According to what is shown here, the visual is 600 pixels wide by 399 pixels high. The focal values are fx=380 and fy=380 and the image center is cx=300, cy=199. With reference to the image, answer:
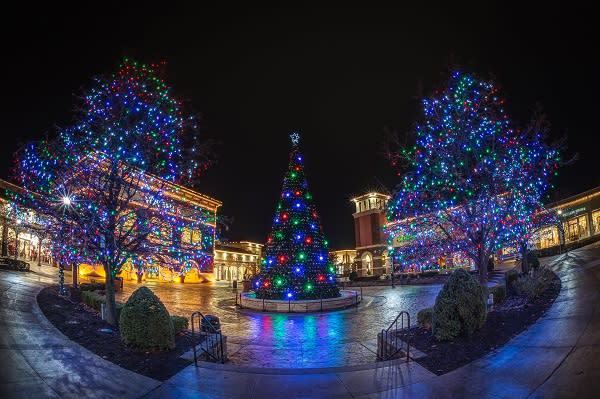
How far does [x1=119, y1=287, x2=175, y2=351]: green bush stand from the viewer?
8.45 metres

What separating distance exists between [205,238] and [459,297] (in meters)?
8.61

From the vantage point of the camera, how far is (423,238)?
14.3 metres

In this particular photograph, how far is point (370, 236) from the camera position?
2970 inches

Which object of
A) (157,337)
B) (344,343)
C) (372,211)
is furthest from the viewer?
(372,211)

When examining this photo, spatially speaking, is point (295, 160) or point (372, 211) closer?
point (295, 160)

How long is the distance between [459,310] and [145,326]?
7143mm

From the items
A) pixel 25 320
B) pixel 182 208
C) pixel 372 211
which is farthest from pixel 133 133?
pixel 372 211

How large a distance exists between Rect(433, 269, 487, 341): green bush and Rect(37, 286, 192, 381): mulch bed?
5.73 m

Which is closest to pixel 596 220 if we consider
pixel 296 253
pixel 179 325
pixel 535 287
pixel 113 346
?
pixel 296 253

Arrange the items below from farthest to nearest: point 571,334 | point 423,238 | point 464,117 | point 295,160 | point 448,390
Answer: point 295,160 < point 423,238 < point 464,117 < point 571,334 < point 448,390

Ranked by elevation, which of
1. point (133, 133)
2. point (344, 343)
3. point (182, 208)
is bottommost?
point (344, 343)

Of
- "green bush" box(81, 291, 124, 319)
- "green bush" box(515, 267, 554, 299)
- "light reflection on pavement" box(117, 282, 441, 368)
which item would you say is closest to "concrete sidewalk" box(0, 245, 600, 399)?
"light reflection on pavement" box(117, 282, 441, 368)

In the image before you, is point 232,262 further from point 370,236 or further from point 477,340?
point 477,340

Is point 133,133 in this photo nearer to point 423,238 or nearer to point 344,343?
point 344,343
